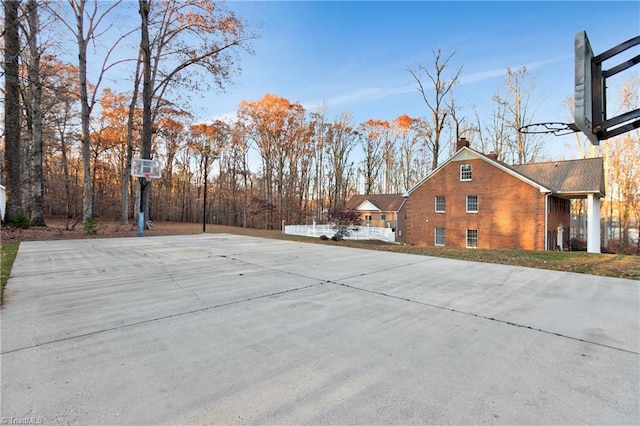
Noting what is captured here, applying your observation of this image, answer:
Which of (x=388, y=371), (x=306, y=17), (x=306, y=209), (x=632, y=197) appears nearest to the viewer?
(x=388, y=371)

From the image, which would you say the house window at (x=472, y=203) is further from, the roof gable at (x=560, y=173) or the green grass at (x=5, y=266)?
the green grass at (x=5, y=266)

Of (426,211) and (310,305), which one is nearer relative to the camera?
(310,305)

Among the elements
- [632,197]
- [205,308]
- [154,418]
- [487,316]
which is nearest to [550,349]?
[487,316]

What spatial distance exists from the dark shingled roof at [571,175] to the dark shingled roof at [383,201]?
14430mm

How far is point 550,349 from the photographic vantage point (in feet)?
8.31

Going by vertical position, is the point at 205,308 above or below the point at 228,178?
below

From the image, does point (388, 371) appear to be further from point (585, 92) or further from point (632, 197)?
point (632, 197)

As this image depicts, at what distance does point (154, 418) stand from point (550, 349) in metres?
3.09

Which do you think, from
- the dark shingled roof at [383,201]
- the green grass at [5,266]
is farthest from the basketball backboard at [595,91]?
the dark shingled roof at [383,201]

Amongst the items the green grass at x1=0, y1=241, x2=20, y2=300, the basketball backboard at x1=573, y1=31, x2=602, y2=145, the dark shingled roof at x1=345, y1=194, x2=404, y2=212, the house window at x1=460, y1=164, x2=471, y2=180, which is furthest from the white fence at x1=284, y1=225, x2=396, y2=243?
the basketball backboard at x1=573, y1=31, x2=602, y2=145

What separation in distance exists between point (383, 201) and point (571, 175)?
60.8 ft

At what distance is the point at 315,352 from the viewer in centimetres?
241

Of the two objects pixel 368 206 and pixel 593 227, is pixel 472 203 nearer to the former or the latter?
pixel 593 227

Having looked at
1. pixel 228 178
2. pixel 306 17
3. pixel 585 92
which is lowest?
pixel 585 92
